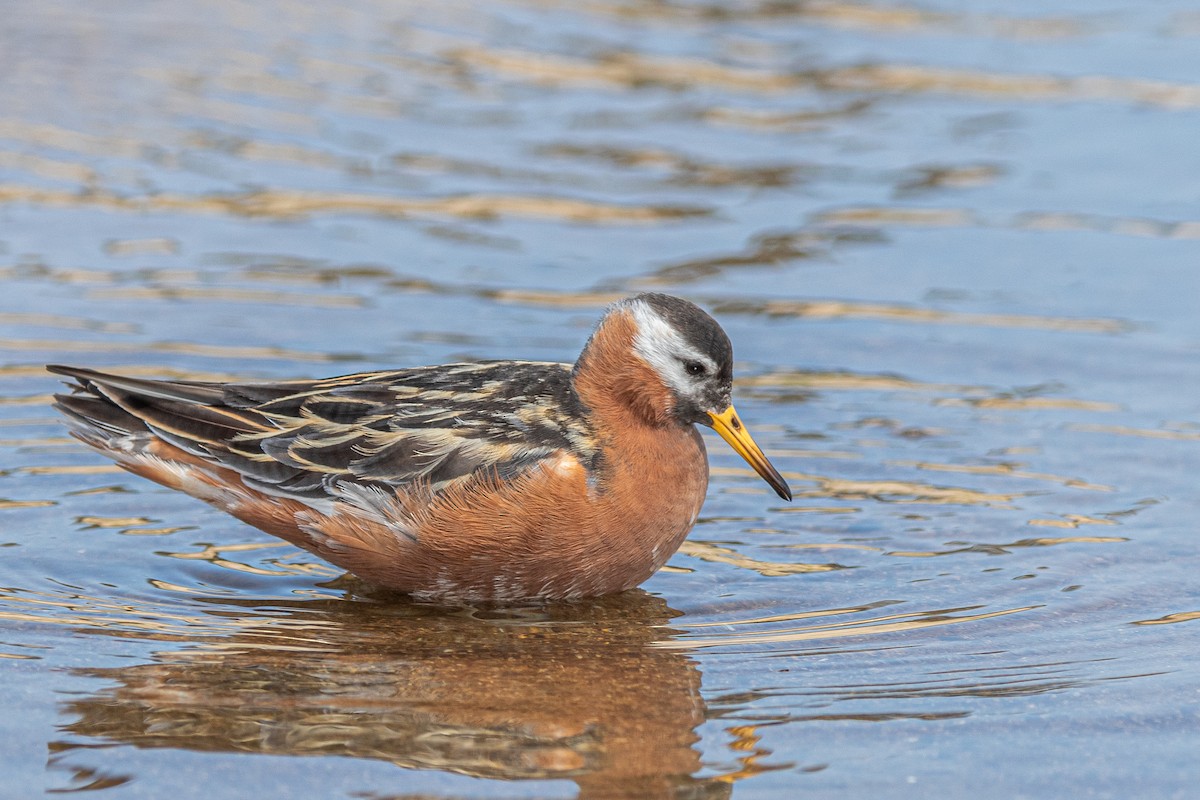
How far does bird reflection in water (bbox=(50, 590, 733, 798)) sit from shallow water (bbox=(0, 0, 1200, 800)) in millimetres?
26

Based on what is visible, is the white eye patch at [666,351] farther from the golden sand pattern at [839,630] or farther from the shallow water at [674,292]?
the golden sand pattern at [839,630]

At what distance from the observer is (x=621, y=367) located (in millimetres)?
8508

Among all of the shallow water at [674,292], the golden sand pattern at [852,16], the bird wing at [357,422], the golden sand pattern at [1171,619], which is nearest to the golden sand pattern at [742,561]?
the shallow water at [674,292]

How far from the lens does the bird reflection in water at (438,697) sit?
21.7 ft

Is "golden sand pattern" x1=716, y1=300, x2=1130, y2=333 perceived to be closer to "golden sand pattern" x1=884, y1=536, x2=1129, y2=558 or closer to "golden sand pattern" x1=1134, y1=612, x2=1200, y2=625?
"golden sand pattern" x1=884, y1=536, x2=1129, y2=558

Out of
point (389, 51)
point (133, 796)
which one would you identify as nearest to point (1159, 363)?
point (133, 796)

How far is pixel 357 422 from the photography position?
28.3 ft

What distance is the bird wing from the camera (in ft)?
27.4

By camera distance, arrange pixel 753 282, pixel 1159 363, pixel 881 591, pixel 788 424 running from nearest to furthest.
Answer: pixel 881 591 → pixel 788 424 → pixel 1159 363 → pixel 753 282

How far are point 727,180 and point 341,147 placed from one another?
137 inches

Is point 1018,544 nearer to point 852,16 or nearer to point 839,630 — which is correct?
point 839,630

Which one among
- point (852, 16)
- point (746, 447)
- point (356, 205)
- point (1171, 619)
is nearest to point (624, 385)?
point (746, 447)

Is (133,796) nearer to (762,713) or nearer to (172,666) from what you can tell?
(172,666)

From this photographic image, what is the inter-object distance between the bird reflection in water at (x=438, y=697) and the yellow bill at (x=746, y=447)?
2.84 feet
